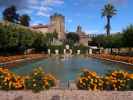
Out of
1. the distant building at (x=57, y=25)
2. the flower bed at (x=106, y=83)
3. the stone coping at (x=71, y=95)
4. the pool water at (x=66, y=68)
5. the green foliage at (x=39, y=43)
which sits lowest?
the pool water at (x=66, y=68)

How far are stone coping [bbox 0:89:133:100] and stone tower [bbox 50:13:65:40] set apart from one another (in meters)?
119

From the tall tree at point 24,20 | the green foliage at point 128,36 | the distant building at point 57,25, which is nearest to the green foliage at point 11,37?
the green foliage at point 128,36

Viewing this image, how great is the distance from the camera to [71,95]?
6113 millimetres

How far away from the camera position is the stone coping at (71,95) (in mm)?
6109

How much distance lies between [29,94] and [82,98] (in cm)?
101

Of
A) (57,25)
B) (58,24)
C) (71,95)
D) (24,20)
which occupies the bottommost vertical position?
(71,95)

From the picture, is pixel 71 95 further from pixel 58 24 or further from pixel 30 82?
pixel 58 24

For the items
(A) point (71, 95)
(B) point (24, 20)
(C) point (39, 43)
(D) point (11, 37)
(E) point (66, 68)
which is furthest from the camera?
(B) point (24, 20)

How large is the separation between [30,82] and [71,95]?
846 millimetres

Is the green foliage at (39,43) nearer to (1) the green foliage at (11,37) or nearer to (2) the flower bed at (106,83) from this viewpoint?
(1) the green foliage at (11,37)

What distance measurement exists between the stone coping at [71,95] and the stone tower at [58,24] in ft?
390

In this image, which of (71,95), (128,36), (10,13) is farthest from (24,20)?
(71,95)

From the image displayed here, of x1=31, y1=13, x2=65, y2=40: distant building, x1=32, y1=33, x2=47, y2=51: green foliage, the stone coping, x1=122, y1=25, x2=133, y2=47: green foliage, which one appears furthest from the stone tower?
the stone coping

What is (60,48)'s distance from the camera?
92312 mm
